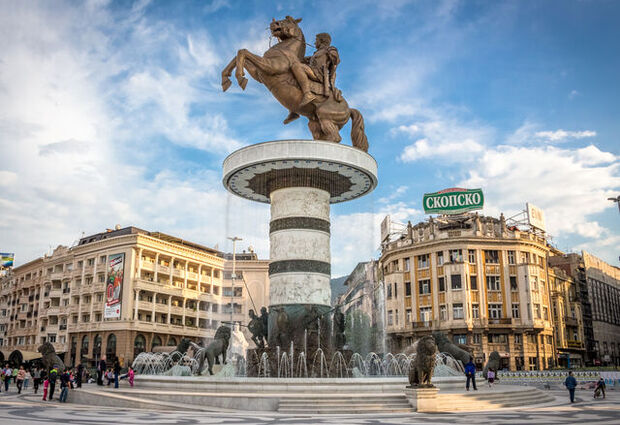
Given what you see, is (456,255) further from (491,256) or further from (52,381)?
(52,381)

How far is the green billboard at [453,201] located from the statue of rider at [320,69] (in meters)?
35.9

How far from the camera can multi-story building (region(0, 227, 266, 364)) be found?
54.7 metres

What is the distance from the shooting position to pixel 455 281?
2064 inches

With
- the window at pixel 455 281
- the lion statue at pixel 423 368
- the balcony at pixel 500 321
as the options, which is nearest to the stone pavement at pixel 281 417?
the lion statue at pixel 423 368

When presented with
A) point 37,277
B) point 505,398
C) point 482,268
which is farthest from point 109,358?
point 505,398

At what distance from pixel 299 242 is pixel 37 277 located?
58.2m

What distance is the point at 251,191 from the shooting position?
922 inches

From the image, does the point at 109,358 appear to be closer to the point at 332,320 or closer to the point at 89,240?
the point at 89,240

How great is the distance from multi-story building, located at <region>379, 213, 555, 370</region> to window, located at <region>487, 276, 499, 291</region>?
88mm

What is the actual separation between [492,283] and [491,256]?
2.53m

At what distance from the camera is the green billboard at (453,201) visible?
55.8 meters

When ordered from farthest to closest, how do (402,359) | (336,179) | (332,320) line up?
(402,359) < (336,179) < (332,320)

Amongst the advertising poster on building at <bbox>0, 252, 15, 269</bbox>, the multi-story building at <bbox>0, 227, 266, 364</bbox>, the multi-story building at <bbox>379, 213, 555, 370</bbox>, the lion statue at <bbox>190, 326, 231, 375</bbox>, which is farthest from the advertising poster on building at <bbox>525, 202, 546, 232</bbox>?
the advertising poster on building at <bbox>0, 252, 15, 269</bbox>

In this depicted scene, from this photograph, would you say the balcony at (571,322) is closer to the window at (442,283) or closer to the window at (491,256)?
the window at (491,256)
